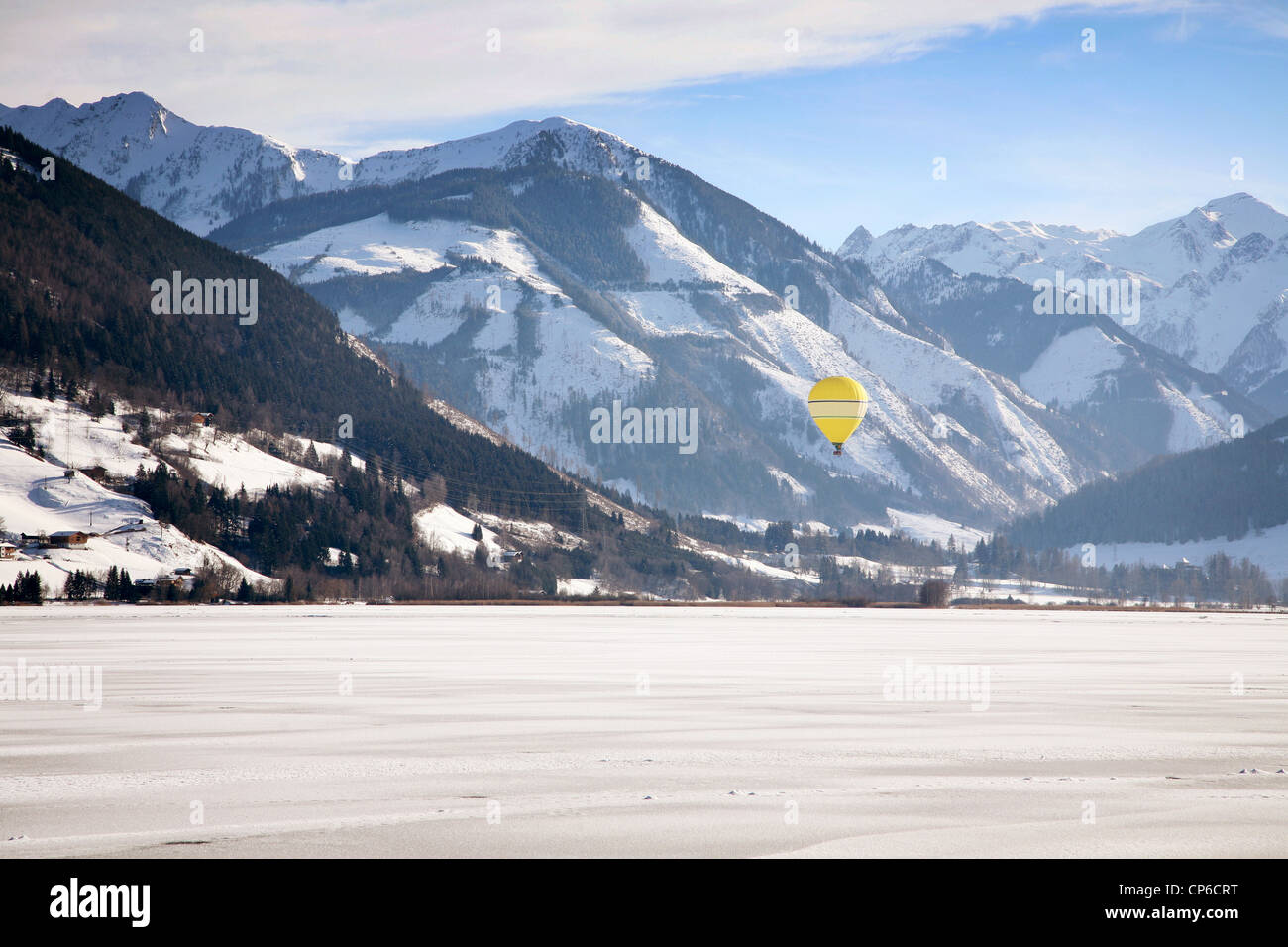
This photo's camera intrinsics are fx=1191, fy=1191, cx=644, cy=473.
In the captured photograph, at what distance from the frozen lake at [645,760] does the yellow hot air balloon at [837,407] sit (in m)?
86.7

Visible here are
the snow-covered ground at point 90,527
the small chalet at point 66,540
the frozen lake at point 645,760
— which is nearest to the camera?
the frozen lake at point 645,760

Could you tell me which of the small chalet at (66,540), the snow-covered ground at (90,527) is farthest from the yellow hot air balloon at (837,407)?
the small chalet at (66,540)

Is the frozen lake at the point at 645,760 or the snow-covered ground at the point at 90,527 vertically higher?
the snow-covered ground at the point at 90,527

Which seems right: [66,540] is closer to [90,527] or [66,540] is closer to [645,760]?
[90,527]

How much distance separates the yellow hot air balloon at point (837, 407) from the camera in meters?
134

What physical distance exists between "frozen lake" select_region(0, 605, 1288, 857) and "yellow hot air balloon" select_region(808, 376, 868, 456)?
86701mm

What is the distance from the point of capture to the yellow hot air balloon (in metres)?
134

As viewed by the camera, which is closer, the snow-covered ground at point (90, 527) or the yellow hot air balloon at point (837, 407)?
the yellow hot air balloon at point (837, 407)

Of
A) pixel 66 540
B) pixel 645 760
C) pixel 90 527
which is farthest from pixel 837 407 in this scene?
pixel 90 527

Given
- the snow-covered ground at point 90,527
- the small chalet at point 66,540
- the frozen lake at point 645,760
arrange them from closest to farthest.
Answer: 1. the frozen lake at point 645,760
2. the snow-covered ground at point 90,527
3. the small chalet at point 66,540

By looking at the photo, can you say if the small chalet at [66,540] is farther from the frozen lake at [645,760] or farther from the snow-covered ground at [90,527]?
the frozen lake at [645,760]

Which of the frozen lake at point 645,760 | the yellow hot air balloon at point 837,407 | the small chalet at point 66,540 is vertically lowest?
the frozen lake at point 645,760

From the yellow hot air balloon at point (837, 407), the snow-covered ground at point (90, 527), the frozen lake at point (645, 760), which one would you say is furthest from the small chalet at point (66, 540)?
the frozen lake at point (645, 760)
